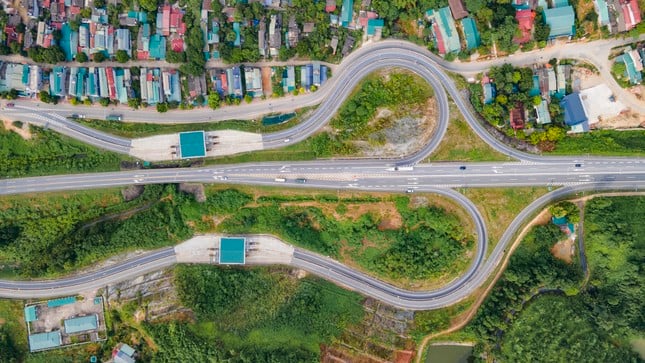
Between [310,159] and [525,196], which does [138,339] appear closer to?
[310,159]

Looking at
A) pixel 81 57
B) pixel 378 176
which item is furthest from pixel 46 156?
pixel 378 176

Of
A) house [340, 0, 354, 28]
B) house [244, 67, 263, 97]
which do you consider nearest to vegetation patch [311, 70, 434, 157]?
house [340, 0, 354, 28]

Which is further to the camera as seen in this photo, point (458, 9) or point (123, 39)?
point (123, 39)

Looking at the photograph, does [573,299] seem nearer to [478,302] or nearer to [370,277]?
[478,302]

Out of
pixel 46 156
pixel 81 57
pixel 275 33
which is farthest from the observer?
pixel 46 156

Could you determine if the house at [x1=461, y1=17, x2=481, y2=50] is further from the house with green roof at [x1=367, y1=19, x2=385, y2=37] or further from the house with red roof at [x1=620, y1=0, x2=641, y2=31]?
the house with red roof at [x1=620, y1=0, x2=641, y2=31]

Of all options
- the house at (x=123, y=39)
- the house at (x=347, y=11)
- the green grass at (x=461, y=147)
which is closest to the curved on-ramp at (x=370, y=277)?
the green grass at (x=461, y=147)
